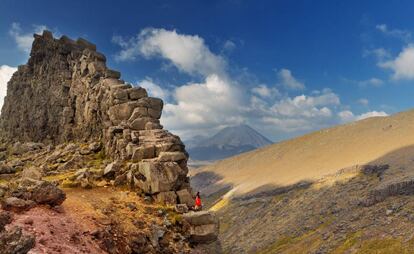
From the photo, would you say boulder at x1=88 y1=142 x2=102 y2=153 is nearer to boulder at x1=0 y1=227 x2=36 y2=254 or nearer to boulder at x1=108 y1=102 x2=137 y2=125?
boulder at x1=108 y1=102 x2=137 y2=125

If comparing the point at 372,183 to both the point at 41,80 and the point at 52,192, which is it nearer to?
the point at 41,80

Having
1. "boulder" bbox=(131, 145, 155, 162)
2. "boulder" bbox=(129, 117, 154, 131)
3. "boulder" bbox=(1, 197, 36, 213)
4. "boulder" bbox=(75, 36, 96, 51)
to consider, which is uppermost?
"boulder" bbox=(75, 36, 96, 51)

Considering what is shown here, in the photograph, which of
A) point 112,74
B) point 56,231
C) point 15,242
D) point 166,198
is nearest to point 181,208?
point 166,198

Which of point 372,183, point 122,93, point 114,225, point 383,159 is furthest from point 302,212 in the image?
point 114,225

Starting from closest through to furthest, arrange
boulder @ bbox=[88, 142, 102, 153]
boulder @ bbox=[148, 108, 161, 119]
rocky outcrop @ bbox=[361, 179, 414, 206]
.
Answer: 1. boulder @ bbox=[148, 108, 161, 119]
2. boulder @ bbox=[88, 142, 102, 153]
3. rocky outcrop @ bbox=[361, 179, 414, 206]

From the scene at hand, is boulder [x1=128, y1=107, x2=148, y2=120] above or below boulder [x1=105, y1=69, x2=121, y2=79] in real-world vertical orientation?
below

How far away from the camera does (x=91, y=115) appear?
52.3m

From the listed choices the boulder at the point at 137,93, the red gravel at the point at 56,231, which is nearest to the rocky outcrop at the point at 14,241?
the red gravel at the point at 56,231

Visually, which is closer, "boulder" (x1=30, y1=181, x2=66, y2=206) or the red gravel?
the red gravel

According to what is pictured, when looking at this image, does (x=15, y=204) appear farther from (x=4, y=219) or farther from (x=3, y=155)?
(x=3, y=155)

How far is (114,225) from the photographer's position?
26.1 metres

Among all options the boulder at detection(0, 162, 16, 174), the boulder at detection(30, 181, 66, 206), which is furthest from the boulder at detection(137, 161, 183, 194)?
the boulder at detection(0, 162, 16, 174)

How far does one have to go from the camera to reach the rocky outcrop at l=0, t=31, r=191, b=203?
113 ft

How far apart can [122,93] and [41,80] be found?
35.5 meters
